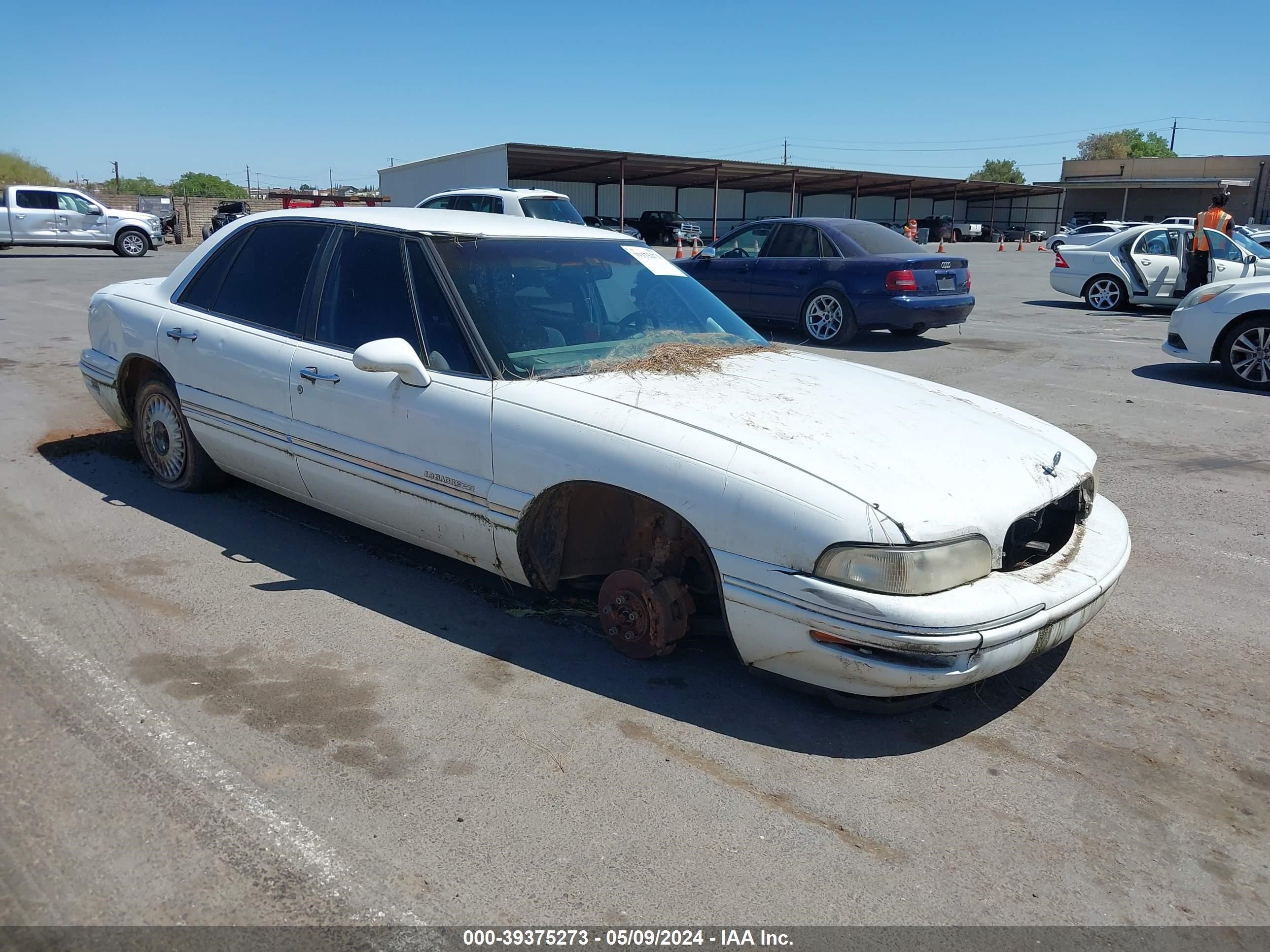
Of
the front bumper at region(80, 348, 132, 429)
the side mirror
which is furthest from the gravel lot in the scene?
the side mirror

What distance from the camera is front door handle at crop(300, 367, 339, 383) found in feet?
13.9

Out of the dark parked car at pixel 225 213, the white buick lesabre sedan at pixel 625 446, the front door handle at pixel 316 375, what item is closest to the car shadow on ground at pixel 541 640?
the white buick lesabre sedan at pixel 625 446

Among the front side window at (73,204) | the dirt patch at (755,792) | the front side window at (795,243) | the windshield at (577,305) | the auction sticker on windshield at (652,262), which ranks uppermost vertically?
the front side window at (73,204)

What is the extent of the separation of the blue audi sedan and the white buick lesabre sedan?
6952 mm

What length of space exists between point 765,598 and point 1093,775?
3.75 feet

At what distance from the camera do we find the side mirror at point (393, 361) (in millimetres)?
3795

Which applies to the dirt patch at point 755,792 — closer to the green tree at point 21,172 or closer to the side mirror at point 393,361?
the side mirror at point 393,361

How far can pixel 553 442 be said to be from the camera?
3541mm

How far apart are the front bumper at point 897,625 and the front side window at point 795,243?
912cm

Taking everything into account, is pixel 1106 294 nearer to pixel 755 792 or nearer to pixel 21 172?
pixel 755 792

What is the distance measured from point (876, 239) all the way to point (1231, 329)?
13.1ft

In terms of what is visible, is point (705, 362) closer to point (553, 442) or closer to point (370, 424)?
point (553, 442)

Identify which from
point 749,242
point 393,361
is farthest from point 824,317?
point 393,361

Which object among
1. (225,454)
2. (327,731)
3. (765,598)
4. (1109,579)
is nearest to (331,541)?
(225,454)
